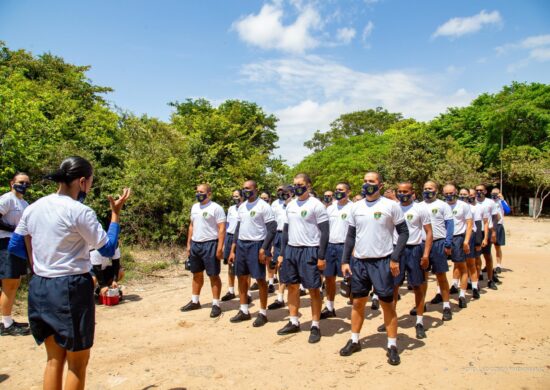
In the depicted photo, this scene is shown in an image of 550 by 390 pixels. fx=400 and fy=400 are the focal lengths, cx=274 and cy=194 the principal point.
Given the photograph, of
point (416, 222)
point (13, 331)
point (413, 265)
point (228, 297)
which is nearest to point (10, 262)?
point (13, 331)

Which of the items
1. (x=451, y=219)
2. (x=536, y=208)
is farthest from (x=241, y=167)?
(x=536, y=208)

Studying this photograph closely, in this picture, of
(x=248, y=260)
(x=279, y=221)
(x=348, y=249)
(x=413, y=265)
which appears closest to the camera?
(x=348, y=249)

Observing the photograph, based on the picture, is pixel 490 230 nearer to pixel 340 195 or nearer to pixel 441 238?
pixel 441 238

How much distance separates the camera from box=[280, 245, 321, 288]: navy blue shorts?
577 centimetres

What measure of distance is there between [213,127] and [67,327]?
14913 mm

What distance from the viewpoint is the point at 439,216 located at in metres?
A: 7.12

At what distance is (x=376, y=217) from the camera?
16.7ft

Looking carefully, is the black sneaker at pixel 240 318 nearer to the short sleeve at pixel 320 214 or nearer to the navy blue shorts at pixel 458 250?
the short sleeve at pixel 320 214

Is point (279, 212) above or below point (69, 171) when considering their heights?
below

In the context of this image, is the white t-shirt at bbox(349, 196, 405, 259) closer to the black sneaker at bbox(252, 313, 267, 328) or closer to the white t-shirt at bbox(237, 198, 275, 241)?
the white t-shirt at bbox(237, 198, 275, 241)

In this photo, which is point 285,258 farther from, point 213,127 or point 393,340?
point 213,127

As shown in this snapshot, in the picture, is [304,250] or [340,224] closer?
[304,250]

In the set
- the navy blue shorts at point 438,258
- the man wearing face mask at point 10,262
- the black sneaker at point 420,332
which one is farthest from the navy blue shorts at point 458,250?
the man wearing face mask at point 10,262

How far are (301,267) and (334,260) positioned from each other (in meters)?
1.62
